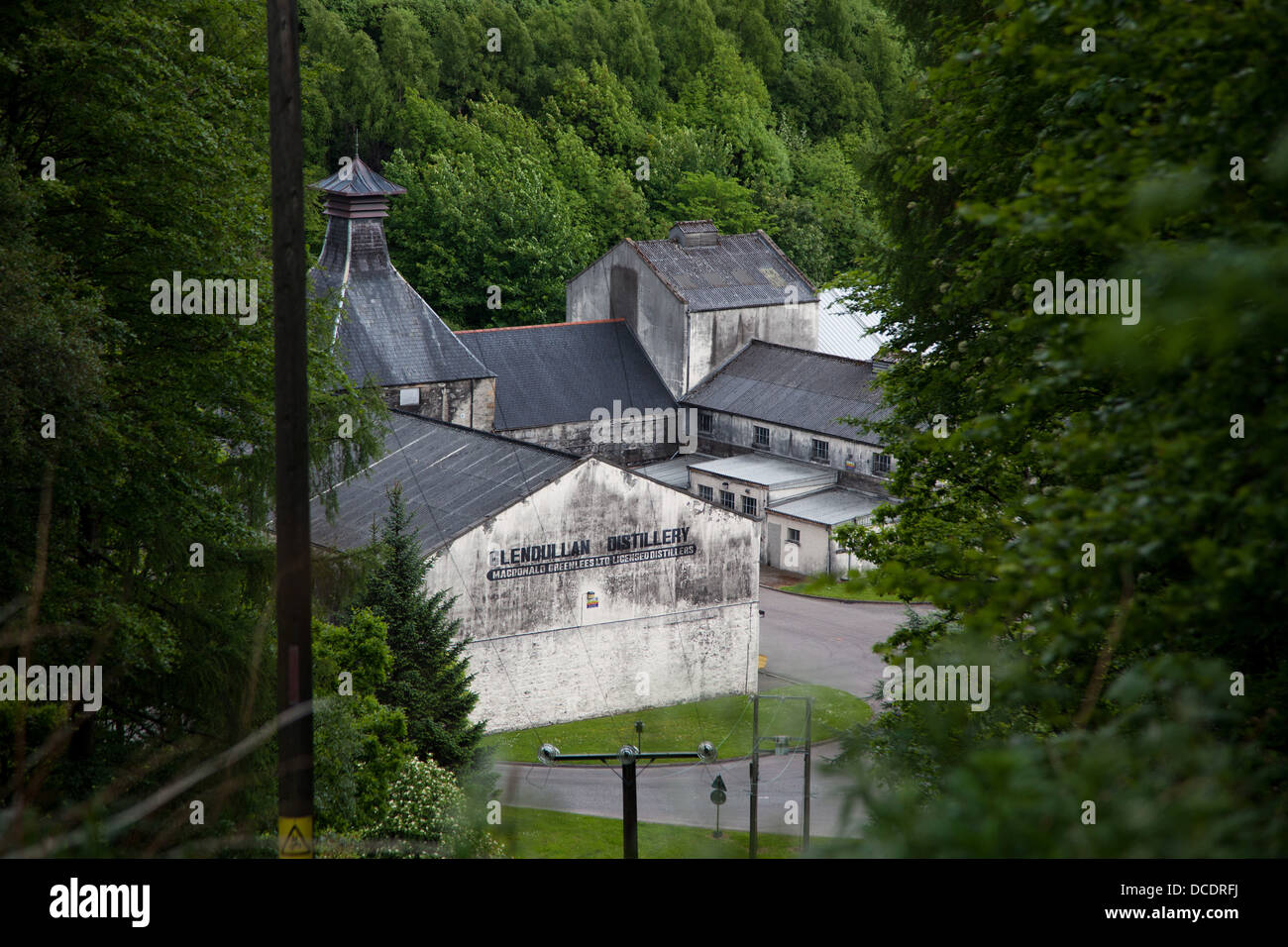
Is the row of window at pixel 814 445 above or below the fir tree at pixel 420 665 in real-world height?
above

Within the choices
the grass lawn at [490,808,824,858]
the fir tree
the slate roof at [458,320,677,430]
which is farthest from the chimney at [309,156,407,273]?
the grass lawn at [490,808,824,858]

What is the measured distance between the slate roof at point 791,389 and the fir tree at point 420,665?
22.6 metres

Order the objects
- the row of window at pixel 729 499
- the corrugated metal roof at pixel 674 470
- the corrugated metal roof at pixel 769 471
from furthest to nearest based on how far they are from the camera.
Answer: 1. the corrugated metal roof at pixel 674 470
2. the corrugated metal roof at pixel 769 471
3. the row of window at pixel 729 499

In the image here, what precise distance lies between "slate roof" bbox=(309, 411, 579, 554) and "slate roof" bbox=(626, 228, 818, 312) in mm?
19160

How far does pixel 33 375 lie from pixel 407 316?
36284 mm

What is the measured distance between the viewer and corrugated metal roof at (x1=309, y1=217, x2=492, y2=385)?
46.5 m

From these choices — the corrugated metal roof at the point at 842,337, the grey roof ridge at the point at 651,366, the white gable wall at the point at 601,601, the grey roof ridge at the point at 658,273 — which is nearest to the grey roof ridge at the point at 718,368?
the grey roof ridge at the point at 651,366

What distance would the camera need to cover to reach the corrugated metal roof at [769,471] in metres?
45.1

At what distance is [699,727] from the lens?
30.7m

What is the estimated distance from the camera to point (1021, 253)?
1181 centimetres

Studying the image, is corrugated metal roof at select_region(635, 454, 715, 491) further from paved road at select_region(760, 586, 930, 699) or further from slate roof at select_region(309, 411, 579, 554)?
slate roof at select_region(309, 411, 579, 554)

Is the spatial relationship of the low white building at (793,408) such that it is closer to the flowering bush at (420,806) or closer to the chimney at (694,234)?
the chimney at (694,234)

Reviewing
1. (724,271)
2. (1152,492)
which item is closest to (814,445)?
(724,271)

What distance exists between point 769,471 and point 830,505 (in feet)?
11.8
